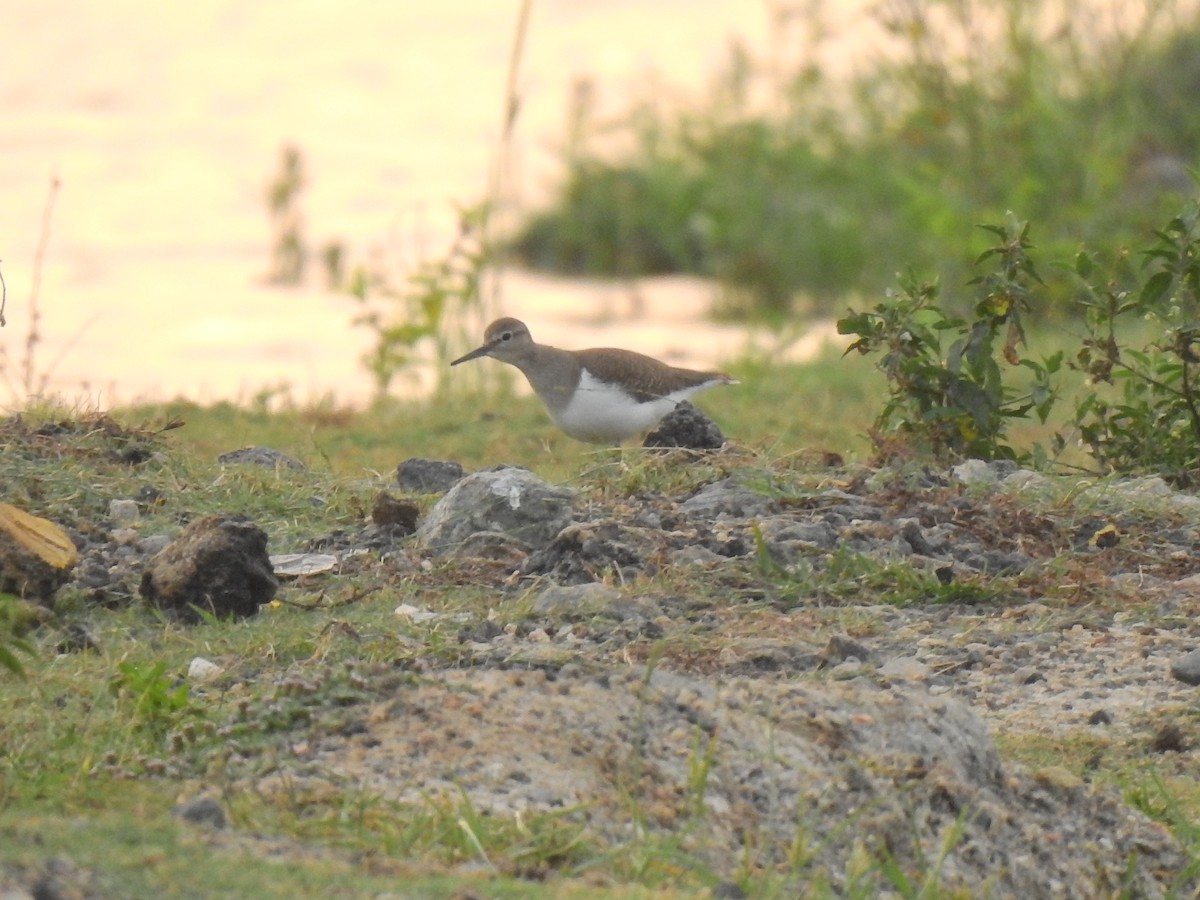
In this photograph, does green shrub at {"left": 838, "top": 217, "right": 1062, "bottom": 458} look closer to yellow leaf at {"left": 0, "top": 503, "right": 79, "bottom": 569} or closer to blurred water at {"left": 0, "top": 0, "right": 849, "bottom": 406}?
yellow leaf at {"left": 0, "top": 503, "right": 79, "bottom": 569}

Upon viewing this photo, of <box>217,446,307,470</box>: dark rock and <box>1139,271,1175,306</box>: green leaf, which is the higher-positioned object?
<box>1139,271,1175,306</box>: green leaf

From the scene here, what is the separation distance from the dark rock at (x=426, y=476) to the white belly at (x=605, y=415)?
147cm

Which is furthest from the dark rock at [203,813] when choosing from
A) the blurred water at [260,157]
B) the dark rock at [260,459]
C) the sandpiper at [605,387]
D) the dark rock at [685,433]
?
the blurred water at [260,157]

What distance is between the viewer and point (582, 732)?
11.8ft

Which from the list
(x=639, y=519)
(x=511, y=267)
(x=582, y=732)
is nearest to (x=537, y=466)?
(x=639, y=519)

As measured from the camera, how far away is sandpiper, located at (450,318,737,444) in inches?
283

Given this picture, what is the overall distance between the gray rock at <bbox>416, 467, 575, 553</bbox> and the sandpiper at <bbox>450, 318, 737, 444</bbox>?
1809 mm

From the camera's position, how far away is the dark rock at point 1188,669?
175 inches

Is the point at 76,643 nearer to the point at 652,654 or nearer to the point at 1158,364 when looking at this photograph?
the point at 652,654

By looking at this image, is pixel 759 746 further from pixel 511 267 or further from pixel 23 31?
pixel 23 31

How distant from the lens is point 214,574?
14.5 feet

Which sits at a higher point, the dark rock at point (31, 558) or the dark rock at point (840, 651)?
the dark rock at point (31, 558)

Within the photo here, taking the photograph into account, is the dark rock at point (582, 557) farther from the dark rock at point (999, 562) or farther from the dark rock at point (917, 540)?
the dark rock at point (999, 562)

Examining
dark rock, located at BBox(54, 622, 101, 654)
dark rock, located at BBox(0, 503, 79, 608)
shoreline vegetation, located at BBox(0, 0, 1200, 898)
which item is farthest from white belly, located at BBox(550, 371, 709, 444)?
dark rock, located at BBox(54, 622, 101, 654)
